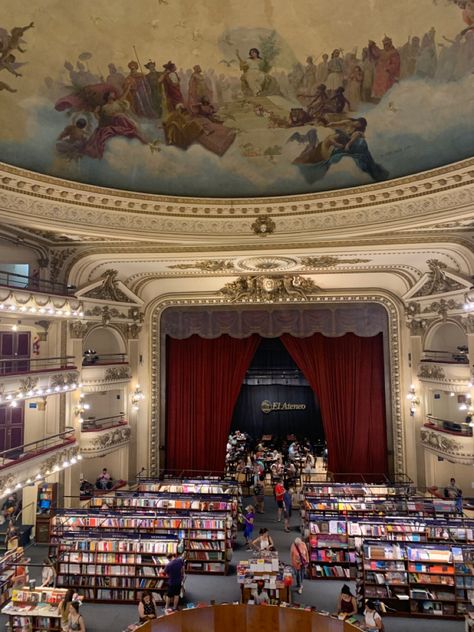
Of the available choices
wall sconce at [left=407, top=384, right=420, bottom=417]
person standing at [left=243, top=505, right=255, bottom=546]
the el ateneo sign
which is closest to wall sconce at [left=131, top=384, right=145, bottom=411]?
person standing at [left=243, top=505, right=255, bottom=546]

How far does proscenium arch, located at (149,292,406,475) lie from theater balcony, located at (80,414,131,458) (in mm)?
1545

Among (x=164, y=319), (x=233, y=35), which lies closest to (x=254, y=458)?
(x=164, y=319)

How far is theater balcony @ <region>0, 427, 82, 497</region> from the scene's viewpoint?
9.27 meters

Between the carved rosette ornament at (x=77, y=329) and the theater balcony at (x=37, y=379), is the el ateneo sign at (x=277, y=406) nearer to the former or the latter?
the carved rosette ornament at (x=77, y=329)

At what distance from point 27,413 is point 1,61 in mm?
8429

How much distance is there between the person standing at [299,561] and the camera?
29.2 ft

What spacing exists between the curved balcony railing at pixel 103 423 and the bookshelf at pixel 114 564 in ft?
15.5

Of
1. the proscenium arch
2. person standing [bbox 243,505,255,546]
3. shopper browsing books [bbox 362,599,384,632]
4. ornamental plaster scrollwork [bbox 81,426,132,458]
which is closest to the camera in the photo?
shopper browsing books [bbox 362,599,384,632]

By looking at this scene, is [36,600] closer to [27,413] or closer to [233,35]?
[27,413]

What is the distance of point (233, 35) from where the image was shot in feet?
28.4

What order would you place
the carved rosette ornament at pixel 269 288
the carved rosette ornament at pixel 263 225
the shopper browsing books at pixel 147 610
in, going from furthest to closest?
the carved rosette ornament at pixel 269 288
the carved rosette ornament at pixel 263 225
the shopper browsing books at pixel 147 610

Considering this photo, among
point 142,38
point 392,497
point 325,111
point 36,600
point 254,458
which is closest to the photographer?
point 36,600

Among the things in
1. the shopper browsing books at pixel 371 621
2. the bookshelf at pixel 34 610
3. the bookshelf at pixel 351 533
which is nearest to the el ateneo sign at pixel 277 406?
the bookshelf at pixel 351 533

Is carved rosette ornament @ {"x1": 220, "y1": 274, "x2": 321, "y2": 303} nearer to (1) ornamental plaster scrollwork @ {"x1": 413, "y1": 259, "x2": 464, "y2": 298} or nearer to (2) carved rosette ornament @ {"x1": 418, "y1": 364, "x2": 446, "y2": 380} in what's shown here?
(1) ornamental plaster scrollwork @ {"x1": 413, "y1": 259, "x2": 464, "y2": 298}
